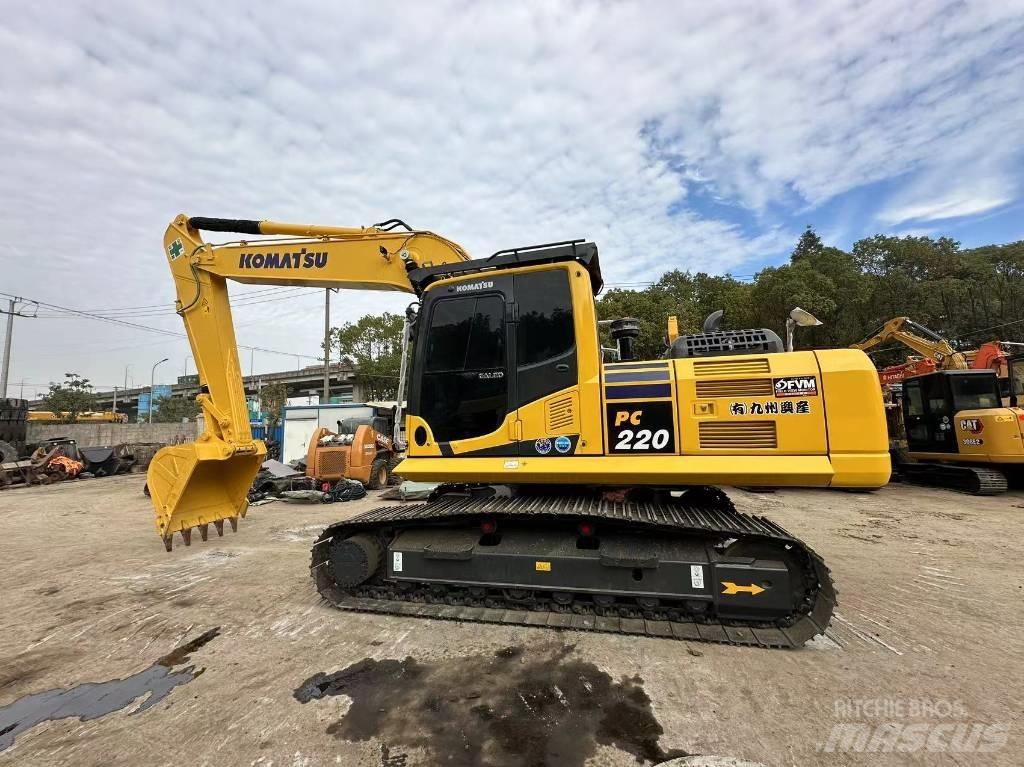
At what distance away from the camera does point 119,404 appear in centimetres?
7925

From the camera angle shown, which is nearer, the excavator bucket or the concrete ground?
the concrete ground

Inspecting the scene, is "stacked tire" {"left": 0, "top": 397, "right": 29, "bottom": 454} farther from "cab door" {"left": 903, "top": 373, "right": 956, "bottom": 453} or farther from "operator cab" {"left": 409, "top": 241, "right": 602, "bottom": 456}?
"cab door" {"left": 903, "top": 373, "right": 956, "bottom": 453}

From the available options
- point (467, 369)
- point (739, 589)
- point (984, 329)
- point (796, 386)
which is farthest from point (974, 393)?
point (984, 329)

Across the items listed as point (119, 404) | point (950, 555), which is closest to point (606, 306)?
point (950, 555)

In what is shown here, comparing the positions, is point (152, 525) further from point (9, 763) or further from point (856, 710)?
point (856, 710)

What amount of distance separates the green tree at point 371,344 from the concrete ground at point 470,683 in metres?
35.9

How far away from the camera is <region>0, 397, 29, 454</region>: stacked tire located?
18.9 m

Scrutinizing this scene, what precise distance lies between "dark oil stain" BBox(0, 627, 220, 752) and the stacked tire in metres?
22.0

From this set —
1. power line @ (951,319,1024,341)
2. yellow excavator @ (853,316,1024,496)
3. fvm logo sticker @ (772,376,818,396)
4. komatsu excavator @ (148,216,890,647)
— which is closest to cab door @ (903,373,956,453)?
yellow excavator @ (853,316,1024,496)

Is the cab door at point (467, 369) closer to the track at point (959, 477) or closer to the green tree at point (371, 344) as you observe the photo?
the track at point (959, 477)

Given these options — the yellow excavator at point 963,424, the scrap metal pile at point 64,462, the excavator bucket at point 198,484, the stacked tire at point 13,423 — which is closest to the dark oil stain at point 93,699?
the excavator bucket at point 198,484

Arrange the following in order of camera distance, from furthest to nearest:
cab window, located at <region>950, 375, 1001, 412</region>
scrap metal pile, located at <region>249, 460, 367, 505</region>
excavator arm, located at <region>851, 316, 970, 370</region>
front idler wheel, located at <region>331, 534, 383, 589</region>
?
excavator arm, located at <region>851, 316, 970, 370</region>, cab window, located at <region>950, 375, 1001, 412</region>, scrap metal pile, located at <region>249, 460, 367, 505</region>, front idler wheel, located at <region>331, 534, 383, 589</region>

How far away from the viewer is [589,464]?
12.5 ft

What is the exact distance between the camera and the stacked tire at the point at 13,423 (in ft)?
62.1
